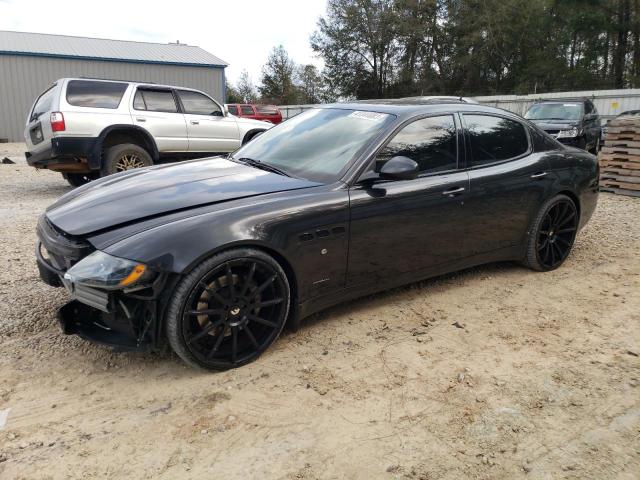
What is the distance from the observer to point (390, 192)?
3396 millimetres

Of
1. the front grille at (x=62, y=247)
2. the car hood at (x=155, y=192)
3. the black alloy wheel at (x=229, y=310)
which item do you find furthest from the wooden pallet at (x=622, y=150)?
the front grille at (x=62, y=247)

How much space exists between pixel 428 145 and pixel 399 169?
2.00ft

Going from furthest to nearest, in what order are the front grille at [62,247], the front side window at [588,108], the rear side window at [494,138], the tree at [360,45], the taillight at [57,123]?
the tree at [360,45], the front side window at [588,108], the taillight at [57,123], the rear side window at [494,138], the front grille at [62,247]

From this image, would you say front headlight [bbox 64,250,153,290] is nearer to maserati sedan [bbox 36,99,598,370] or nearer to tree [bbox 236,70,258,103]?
maserati sedan [bbox 36,99,598,370]

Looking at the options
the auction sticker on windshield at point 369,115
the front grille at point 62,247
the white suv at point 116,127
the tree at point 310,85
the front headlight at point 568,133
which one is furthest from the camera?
the tree at point 310,85

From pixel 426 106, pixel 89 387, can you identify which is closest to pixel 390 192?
A: pixel 426 106

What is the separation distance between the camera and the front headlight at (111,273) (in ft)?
8.23

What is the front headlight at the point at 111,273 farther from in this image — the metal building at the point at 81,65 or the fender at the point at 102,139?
the metal building at the point at 81,65

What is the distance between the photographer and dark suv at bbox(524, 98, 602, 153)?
12383 millimetres

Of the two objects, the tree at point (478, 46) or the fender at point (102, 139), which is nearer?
the fender at point (102, 139)

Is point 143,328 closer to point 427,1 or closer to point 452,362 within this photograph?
point 452,362

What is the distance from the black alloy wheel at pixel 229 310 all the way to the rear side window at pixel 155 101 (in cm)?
638

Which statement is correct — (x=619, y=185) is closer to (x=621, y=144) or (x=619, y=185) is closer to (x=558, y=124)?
(x=621, y=144)

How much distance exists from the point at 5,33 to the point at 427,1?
29.1 m
